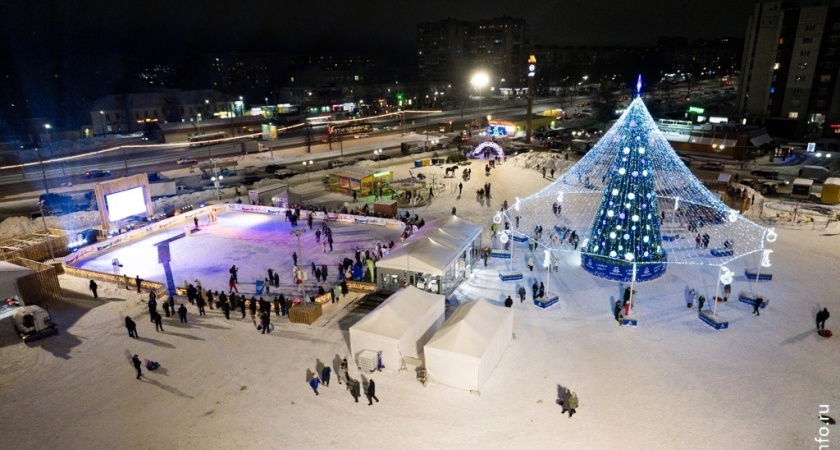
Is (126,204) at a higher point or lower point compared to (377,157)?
higher

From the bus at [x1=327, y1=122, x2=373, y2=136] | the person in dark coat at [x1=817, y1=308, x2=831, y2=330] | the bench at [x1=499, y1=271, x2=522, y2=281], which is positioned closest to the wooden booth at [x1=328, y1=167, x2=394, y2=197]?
the bench at [x1=499, y1=271, x2=522, y2=281]

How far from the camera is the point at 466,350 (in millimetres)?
12984

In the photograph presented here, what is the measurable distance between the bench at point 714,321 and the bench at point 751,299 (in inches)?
75.7

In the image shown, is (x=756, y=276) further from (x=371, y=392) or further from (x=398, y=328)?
(x=371, y=392)

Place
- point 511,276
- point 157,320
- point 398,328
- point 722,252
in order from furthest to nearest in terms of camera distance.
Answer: point 722,252
point 511,276
point 157,320
point 398,328

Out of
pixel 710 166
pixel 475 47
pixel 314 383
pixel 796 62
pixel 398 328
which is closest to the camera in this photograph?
→ pixel 314 383

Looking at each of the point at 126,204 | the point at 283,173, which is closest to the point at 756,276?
the point at 126,204

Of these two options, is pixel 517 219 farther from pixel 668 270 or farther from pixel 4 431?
pixel 4 431

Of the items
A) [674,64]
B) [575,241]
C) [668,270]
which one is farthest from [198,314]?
[674,64]

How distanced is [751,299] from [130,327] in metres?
21.3

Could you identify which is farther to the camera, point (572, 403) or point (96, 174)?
point (96, 174)

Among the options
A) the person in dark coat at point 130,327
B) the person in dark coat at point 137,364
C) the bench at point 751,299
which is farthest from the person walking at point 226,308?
the bench at point 751,299

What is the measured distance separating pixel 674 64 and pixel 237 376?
19158 centimetres

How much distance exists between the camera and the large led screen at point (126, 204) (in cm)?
2617
